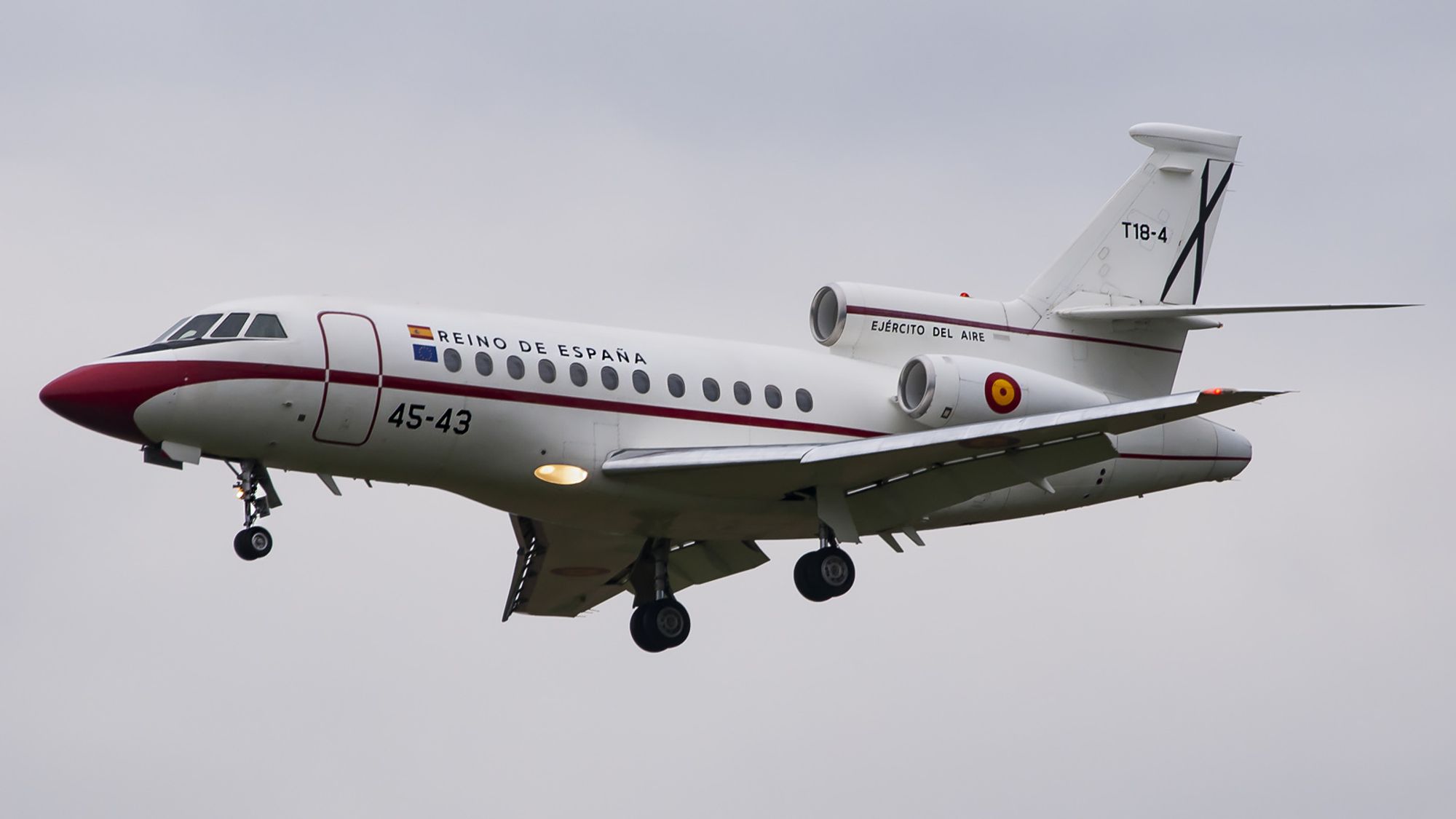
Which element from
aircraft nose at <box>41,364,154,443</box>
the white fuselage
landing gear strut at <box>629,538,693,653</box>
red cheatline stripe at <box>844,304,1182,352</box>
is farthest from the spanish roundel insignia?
aircraft nose at <box>41,364,154,443</box>

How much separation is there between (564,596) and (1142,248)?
401 inches

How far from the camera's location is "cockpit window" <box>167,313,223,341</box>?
25.8 m

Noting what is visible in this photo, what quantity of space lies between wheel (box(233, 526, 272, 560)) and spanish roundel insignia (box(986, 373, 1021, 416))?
32.0 feet

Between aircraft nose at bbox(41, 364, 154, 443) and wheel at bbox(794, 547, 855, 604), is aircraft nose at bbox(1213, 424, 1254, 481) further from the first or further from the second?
aircraft nose at bbox(41, 364, 154, 443)

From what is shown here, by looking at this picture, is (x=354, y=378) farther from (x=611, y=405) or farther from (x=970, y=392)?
(x=970, y=392)

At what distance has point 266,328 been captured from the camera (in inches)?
1014

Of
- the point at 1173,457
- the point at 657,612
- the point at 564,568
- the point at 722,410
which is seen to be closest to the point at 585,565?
the point at 564,568

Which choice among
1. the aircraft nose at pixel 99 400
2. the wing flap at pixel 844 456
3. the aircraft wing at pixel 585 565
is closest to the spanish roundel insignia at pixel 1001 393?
the wing flap at pixel 844 456

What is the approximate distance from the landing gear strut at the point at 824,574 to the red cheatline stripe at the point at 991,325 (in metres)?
3.63

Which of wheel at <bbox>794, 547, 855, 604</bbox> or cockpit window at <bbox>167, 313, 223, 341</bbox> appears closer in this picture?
cockpit window at <bbox>167, 313, 223, 341</bbox>

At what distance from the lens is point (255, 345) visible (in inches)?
1006

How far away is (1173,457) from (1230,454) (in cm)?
101

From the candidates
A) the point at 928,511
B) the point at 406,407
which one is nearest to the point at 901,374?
the point at 928,511

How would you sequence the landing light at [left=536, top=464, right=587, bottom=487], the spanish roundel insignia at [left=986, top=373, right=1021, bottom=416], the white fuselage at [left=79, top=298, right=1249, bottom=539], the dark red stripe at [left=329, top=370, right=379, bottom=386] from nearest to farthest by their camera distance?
the white fuselage at [left=79, top=298, right=1249, bottom=539] < the dark red stripe at [left=329, top=370, right=379, bottom=386] < the landing light at [left=536, top=464, right=587, bottom=487] < the spanish roundel insignia at [left=986, top=373, right=1021, bottom=416]
